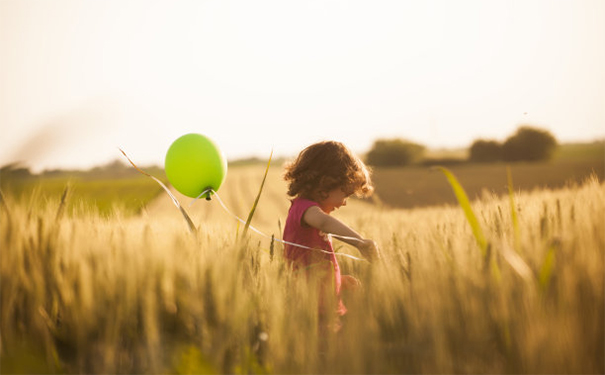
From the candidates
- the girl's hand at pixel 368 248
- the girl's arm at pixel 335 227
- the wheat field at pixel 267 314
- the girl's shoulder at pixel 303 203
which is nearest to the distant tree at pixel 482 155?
the girl's shoulder at pixel 303 203

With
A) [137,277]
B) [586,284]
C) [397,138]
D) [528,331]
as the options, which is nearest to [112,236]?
[137,277]

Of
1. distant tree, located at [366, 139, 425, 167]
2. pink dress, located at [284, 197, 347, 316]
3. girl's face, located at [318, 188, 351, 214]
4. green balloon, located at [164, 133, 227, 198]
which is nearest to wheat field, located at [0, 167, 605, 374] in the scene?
pink dress, located at [284, 197, 347, 316]

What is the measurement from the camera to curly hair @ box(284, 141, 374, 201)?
255 cm

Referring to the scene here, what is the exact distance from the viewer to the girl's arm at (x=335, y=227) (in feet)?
6.09

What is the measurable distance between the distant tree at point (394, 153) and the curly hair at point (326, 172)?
3493cm

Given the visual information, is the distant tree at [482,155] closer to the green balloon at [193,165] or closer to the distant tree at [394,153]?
the distant tree at [394,153]

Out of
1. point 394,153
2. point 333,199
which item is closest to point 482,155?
point 394,153

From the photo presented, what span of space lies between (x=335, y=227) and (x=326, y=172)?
53cm

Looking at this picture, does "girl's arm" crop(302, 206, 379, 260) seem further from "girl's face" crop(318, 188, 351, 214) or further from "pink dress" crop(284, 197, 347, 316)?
"girl's face" crop(318, 188, 351, 214)

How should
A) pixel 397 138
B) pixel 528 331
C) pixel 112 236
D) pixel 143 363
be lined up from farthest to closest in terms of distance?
1. pixel 397 138
2. pixel 112 236
3. pixel 143 363
4. pixel 528 331

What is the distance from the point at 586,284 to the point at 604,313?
0.24 feet

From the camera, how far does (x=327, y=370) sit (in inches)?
39.3

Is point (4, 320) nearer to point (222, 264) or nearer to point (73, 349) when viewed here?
point (73, 349)

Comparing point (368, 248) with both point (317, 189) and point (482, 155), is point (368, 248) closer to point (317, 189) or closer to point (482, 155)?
point (317, 189)
